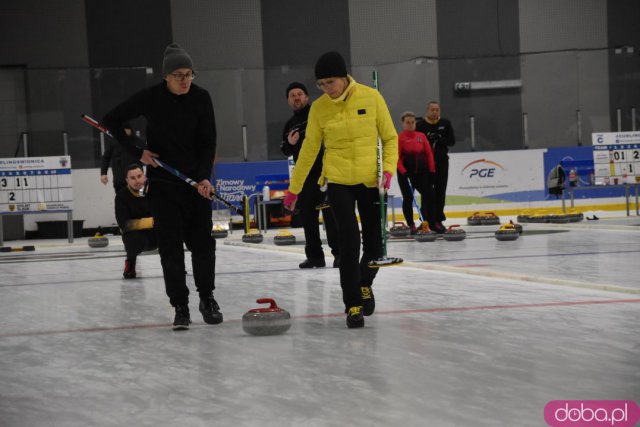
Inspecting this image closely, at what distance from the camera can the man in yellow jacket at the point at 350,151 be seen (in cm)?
424

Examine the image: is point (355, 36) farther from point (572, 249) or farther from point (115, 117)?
point (115, 117)

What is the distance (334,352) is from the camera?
3.46m

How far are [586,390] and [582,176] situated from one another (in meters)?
13.2

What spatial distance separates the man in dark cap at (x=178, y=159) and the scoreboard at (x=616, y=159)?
9860 mm

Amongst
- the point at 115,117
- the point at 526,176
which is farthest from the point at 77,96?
the point at 115,117

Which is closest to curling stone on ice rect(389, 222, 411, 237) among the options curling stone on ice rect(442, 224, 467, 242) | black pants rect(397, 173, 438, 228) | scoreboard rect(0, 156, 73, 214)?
black pants rect(397, 173, 438, 228)

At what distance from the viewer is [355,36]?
65.6ft

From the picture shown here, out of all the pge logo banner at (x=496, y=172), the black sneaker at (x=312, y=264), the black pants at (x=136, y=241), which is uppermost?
the pge logo banner at (x=496, y=172)

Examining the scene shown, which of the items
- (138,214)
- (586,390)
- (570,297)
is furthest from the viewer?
(138,214)

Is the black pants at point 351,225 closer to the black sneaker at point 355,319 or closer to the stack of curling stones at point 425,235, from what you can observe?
the black sneaker at point 355,319

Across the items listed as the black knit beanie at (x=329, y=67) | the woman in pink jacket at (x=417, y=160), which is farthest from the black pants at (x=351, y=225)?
the woman in pink jacket at (x=417, y=160)

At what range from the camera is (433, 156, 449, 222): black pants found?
10859mm

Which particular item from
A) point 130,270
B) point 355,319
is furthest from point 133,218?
point 355,319

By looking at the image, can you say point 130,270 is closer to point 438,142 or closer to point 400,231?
point 400,231
